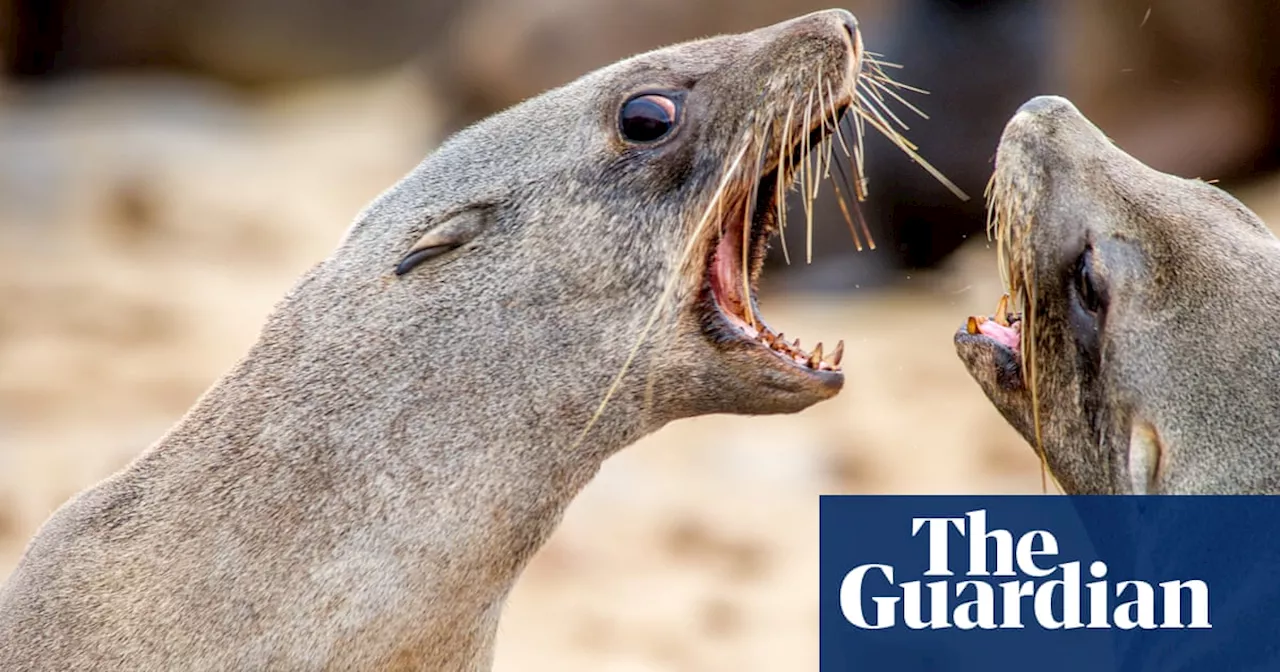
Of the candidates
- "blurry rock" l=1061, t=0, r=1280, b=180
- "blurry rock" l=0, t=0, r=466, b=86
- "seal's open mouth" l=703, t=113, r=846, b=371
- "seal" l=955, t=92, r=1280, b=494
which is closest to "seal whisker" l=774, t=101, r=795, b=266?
"seal's open mouth" l=703, t=113, r=846, b=371

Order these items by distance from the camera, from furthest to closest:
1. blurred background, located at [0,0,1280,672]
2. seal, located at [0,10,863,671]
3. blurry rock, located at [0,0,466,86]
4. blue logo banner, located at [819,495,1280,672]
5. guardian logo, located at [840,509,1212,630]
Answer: blurry rock, located at [0,0,466,86], blurred background, located at [0,0,1280,672], guardian logo, located at [840,509,1212,630], seal, located at [0,10,863,671], blue logo banner, located at [819,495,1280,672]

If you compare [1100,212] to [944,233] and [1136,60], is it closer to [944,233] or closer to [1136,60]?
[944,233]

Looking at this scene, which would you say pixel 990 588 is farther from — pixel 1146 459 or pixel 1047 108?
pixel 1047 108

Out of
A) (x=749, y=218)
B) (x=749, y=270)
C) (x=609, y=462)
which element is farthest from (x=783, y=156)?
(x=609, y=462)

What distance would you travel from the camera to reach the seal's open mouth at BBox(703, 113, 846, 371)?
10.6 ft

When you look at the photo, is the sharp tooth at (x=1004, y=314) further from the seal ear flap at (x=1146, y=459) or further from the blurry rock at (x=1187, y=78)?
the blurry rock at (x=1187, y=78)

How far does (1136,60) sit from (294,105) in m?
5.70

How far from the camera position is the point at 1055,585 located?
3498 millimetres

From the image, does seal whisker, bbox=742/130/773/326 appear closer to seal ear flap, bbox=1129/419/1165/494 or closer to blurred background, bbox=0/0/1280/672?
seal ear flap, bbox=1129/419/1165/494

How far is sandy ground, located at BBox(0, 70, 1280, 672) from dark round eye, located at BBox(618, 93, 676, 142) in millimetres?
2047

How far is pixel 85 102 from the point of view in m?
11.2

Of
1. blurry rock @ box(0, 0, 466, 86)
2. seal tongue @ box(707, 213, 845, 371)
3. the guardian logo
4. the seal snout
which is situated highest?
blurry rock @ box(0, 0, 466, 86)

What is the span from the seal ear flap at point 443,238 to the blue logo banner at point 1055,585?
1.11 m

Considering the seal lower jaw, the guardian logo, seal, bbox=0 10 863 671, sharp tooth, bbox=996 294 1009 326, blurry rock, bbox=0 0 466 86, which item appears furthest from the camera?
blurry rock, bbox=0 0 466 86
